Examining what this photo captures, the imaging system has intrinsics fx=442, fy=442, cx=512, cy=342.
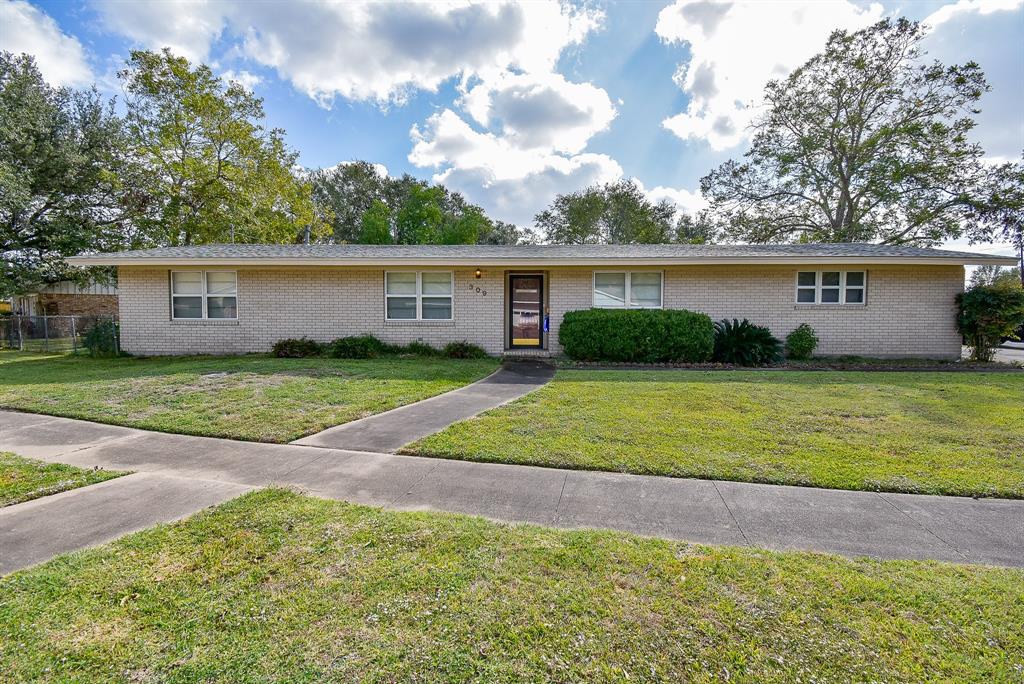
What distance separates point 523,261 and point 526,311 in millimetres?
2083

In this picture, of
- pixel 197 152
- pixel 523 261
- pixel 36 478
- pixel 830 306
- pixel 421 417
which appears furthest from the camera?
pixel 197 152

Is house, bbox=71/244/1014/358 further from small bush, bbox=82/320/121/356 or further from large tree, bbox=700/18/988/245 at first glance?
large tree, bbox=700/18/988/245

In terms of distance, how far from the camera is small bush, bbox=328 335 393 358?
461 inches

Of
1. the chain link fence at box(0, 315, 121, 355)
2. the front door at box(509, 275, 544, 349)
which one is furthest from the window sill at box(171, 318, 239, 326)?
the front door at box(509, 275, 544, 349)

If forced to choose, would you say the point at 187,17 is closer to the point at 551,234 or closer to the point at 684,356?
the point at 684,356

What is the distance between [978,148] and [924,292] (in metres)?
16.2

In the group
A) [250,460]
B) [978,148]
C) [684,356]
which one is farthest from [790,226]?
[250,460]

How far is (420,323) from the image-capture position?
41.1 feet

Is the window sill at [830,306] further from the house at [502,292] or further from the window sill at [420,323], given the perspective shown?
the window sill at [420,323]

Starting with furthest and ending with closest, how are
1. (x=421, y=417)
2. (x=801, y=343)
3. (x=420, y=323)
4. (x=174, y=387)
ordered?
(x=420, y=323), (x=801, y=343), (x=174, y=387), (x=421, y=417)

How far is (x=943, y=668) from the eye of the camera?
178 centimetres

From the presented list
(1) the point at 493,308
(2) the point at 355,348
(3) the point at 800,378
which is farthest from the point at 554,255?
(3) the point at 800,378

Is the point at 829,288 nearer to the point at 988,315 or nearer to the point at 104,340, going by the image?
the point at 988,315

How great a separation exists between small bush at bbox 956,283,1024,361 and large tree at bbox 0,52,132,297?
102 feet
